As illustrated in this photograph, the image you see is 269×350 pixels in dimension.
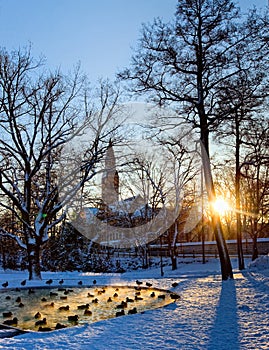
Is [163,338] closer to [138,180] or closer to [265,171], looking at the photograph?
[265,171]

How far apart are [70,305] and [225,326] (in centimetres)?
395

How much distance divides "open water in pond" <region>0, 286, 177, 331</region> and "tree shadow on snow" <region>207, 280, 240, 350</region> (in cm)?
126

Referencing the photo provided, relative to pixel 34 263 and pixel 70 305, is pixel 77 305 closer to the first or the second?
pixel 70 305

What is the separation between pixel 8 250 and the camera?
30156 millimetres

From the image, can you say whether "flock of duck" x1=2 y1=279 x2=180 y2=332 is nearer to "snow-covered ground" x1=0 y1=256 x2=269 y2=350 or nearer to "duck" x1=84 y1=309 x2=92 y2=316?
"duck" x1=84 y1=309 x2=92 y2=316

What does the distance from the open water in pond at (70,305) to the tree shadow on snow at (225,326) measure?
126 cm

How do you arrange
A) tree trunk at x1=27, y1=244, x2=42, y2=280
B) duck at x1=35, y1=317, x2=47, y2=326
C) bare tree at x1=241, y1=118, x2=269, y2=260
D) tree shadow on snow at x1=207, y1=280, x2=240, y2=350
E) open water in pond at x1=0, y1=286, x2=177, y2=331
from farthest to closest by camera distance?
tree trunk at x1=27, y1=244, x2=42, y2=280 < bare tree at x1=241, y1=118, x2=269, y2=260 < open water in pond at x1=0, y1=286, x2=177, y2=331 < duck at x1=35, y1=317, x2=47, y2=326 < tree shadow on snow at x1=207, y1=280, x2=240, y2=350

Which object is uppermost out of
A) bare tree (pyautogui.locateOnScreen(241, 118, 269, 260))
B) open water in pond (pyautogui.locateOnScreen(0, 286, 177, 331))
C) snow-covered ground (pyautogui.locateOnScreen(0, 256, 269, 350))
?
bare tree (pyautogui.locateOnScreen(241, 118, 269, 260))

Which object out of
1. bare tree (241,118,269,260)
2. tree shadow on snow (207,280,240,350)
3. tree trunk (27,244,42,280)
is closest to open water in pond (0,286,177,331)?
tree shadow on snow (207,280,240,350)

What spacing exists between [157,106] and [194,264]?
68.9 feet

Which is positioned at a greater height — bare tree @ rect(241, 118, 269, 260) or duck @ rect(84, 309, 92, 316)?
bare tree @ rect(241, 118, 269, 260)

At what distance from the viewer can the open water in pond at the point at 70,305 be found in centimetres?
688

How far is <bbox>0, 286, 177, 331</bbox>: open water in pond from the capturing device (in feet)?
22.6

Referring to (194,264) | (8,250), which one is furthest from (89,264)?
(194,264)
